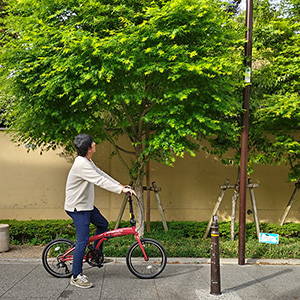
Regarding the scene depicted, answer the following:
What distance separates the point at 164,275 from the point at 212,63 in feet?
11.5

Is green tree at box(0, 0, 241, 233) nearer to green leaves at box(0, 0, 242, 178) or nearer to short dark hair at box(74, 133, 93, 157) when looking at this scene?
green leaves at box(0, 0, 242, 178)

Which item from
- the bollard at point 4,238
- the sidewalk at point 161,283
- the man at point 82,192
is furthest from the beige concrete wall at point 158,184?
the man at point 82,192

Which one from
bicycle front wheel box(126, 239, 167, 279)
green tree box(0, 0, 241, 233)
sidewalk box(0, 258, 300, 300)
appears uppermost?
green tree box(0, 0, 241, 233)

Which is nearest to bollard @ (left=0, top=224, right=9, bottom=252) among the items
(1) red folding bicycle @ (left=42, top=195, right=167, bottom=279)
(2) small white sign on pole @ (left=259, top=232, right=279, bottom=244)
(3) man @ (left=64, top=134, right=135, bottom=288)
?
(1) red folding bicycle @ (left=42, top=195, right=167, bottom=279)

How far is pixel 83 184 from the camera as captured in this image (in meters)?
5.07

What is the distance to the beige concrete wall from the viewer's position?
9164 mm

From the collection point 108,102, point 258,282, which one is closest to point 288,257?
point 258,282

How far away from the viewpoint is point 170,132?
6.52 meters

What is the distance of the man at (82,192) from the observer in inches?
194

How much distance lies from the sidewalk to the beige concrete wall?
2670mm

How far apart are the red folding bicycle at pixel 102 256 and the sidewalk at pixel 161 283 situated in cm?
14

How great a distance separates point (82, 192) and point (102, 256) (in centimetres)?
107

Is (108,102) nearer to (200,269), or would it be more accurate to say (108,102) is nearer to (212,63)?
(212,63)

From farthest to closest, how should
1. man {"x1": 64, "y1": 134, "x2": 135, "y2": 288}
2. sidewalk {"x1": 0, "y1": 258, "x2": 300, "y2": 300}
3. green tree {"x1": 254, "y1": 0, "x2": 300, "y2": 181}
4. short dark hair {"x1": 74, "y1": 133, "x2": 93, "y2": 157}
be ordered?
green tree {"x1": 254, "y1": 0, "x2": 300, "y2": 181} → short dark hair {"x1": 74, "y1": 133, "x2": 93, "y2": 157} → man {"x1": 64, "y1": 134, "x2": 135, "y2": 288} → sidewalk {"x1": 0, "y1": 258, "x2": 300, "y2": 300}
